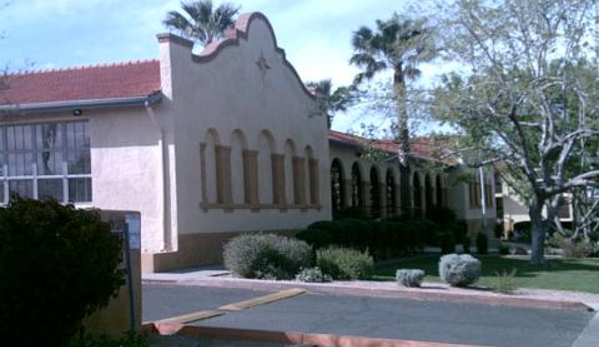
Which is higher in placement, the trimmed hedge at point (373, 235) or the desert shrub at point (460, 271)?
the trimmed hedge at point (373, 235)

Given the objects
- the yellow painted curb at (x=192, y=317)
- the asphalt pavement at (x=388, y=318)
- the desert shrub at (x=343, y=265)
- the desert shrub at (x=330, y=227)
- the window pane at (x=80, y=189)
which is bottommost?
the asphalt pavement at (x=388, y=318)

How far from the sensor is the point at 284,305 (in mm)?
14727

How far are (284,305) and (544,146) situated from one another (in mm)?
10334

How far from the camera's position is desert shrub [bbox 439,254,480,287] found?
1728 cm

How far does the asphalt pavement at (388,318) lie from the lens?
38.2 feet

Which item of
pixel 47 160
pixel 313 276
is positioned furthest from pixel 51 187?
pixel 313 276

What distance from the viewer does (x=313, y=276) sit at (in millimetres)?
18203

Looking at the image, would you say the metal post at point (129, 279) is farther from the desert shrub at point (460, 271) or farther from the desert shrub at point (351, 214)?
the desert shrub at point (351, 214)

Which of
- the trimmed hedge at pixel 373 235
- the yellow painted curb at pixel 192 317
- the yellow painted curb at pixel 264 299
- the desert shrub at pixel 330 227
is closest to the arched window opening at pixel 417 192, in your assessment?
the trimmed hedge at pixel 373 235

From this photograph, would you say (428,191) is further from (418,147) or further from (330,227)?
(330,227)

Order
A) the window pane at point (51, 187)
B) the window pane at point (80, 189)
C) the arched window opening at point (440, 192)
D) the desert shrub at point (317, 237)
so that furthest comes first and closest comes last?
the arched window opening at point (440, 192)
the desert shrub at point (317, 237)
the window pane at point (51, 187)
the window pane at point (80, 189)

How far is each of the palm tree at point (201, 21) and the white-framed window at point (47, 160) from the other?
62.0ft

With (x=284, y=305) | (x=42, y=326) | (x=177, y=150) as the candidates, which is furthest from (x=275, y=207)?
(x=42, y=326)

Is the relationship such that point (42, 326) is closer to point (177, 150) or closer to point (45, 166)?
point (177, 150)
